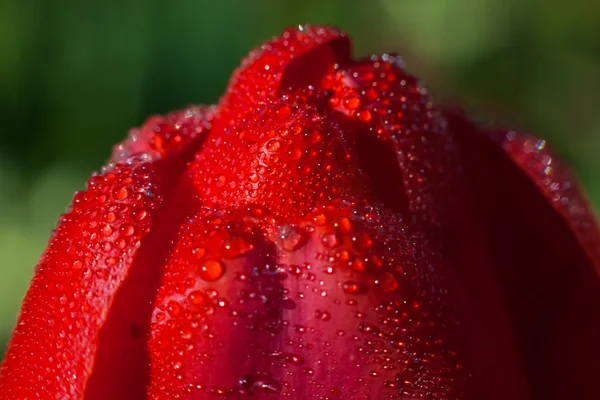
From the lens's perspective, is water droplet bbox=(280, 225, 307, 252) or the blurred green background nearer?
water droplet bbox=(280, 225, 307, 252)

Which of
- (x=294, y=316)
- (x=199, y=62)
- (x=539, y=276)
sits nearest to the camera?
(x=294, y=316)

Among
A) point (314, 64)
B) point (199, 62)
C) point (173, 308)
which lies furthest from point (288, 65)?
→ point (199, 62)

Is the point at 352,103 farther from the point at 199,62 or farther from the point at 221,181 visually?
the point at 199,62

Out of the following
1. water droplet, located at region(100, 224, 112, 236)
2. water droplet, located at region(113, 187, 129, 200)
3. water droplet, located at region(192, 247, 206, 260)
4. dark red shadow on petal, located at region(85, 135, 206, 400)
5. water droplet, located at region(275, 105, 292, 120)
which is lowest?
dark red shadow on petal, located at region(85, 135, 206, 400)

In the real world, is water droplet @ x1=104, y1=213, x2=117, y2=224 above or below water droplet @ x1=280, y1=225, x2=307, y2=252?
above

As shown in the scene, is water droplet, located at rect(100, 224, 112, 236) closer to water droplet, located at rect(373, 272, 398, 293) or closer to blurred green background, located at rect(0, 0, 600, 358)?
water droplet, located at rect(373, 272, 398, 293)

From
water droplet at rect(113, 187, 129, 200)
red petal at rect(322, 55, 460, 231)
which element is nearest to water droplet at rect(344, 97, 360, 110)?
red petal at rect(322, 55, 460, 231)

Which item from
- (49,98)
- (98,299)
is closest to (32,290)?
(98,299)

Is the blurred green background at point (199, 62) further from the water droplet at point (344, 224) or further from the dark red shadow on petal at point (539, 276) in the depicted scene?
the water droplet at point (344, 224)

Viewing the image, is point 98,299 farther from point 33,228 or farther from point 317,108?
point 33,228
